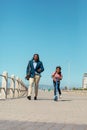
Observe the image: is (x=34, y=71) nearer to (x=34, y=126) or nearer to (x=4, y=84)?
(x=4, y=84)

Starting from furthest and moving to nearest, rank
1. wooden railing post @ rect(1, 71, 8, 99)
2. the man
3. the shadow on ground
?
wooden railing post @ rect(1, 71, 8, 99), the man, the shadow on ground

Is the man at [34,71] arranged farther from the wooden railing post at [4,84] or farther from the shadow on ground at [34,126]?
the shadow on ground at [34,126]

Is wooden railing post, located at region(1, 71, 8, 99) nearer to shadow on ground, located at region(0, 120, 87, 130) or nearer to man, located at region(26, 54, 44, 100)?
man, located at region(26, 54, 44, 100)

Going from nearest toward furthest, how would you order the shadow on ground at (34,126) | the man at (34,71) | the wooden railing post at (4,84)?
1. the shadow on ground at (34,126)
2. the man at (34,71)
3. the wooden railing post at (4,84)

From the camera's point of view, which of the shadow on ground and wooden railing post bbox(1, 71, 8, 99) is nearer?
the shadow on ground

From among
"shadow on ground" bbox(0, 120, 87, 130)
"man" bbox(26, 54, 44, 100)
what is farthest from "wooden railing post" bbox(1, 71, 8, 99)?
"shadow on ground" bbox(0, 120, 87, 130)

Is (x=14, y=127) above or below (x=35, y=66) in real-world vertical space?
below

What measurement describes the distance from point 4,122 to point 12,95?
50.1ft

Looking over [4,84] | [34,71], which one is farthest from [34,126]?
[4,84]

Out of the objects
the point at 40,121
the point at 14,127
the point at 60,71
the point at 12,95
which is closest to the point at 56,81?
the point at 60,71

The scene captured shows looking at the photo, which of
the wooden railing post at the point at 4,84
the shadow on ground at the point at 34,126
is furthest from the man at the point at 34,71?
the shadow on ground at the point at 34,126

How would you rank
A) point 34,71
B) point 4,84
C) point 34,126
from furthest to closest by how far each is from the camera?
1. point 4,84
2. point 34,71
3. point 34,126

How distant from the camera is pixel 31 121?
9750 mm

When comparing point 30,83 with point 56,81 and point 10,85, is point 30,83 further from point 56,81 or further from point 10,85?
point 10,85
